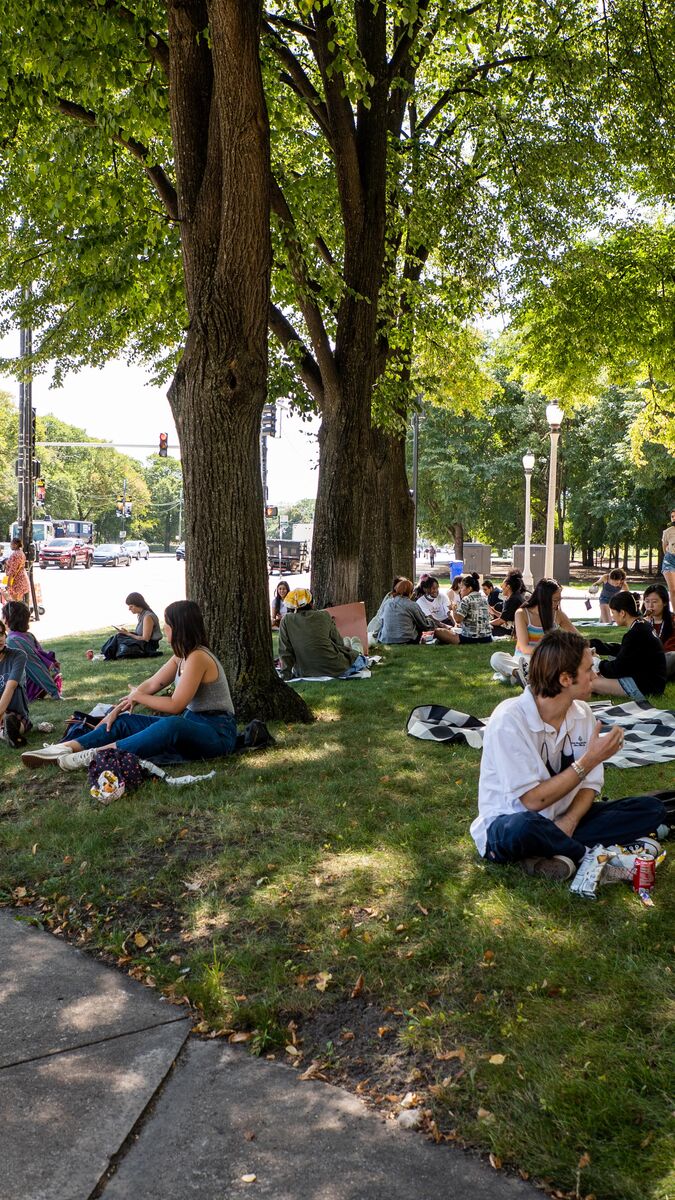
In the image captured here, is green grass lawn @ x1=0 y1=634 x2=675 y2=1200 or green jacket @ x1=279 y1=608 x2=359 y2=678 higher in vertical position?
green jacket @ x1=279 y1=608 x2=359 y2=678

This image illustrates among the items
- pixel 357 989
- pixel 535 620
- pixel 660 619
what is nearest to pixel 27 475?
pixel 535 620

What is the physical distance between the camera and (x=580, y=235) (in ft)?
62.9

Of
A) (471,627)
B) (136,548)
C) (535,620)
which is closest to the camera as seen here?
(535,620)

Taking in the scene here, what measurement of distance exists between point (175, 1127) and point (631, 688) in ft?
23.5

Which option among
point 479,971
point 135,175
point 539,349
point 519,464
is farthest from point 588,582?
point 479,971

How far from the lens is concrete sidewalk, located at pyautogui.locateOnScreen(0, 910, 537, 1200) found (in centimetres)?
268

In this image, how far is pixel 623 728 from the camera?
7.46m

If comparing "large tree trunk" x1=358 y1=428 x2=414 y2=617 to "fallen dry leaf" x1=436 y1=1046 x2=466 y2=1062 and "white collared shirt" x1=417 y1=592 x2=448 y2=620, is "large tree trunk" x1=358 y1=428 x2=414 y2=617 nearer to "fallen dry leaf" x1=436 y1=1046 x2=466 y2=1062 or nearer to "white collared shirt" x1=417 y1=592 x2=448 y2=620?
"white collared shirt" x1=417 y1=592 x2=448 y2=620

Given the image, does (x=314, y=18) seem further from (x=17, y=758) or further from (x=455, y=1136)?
(x=455, y=1136)

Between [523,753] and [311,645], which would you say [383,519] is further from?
[523,753]

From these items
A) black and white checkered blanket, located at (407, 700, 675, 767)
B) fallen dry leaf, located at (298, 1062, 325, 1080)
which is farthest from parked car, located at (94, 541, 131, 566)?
fallen dry leaf, located at (298, 1062, 325, 1080)

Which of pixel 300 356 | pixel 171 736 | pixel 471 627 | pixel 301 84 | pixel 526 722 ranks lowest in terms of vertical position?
pixel 471 627

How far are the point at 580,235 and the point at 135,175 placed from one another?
32.9 feet

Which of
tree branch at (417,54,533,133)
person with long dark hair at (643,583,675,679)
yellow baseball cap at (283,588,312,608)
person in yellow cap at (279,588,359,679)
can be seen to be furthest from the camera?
tree branch at (417,54,533,133)
